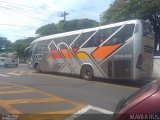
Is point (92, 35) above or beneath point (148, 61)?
above

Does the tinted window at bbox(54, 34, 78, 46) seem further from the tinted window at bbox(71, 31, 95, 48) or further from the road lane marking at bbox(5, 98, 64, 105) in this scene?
the road lane marking at bbox(5, 98, 64, 105)

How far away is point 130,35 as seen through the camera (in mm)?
16625

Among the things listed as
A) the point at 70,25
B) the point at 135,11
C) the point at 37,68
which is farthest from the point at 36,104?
the point at 70,25

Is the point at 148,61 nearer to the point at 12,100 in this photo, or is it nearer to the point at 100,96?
the point at 100,96

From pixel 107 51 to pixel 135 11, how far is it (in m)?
19.6

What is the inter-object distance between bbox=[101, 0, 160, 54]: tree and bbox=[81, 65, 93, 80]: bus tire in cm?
1714

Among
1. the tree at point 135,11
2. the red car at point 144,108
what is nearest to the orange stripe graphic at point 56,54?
the tree at point 135,11

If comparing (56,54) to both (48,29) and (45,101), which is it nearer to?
(45,101)

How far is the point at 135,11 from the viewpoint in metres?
36.5

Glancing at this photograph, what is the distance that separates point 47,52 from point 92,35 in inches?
220

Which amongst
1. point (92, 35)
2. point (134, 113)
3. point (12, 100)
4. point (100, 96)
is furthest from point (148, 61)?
point (134, 113)

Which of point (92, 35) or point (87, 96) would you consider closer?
point (87, 96)

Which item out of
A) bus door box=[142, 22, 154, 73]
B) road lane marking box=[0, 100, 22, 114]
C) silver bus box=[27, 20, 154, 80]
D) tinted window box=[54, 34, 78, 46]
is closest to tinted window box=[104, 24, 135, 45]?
silver bus box=[27, 20, 154, 80]

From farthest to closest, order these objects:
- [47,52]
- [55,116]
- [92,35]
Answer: [47,52], [92,35], [55,116]
